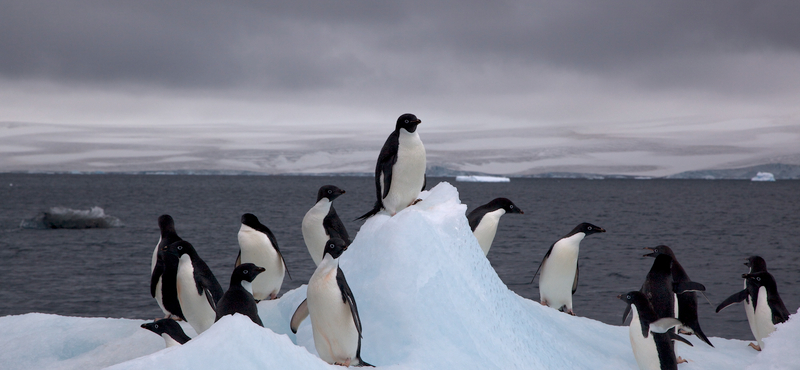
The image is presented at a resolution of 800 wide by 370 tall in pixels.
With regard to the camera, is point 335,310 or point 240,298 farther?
point 240,298

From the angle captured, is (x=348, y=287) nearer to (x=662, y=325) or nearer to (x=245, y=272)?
(x=245, y=272)

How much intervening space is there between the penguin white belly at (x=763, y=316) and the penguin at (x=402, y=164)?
4593 millimetres

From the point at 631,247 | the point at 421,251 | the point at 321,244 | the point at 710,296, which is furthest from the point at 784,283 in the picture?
the point at 421,251

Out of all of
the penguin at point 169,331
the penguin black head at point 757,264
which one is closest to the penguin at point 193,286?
the penguin at point 169,331

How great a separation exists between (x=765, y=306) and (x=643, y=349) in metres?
Result: 2.58

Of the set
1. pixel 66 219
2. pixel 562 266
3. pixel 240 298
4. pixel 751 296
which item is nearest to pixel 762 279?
pixel 751 296

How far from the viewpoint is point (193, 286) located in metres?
5.89

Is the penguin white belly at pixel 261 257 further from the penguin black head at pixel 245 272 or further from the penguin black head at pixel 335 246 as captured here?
the penguin black head at pixel 335 246

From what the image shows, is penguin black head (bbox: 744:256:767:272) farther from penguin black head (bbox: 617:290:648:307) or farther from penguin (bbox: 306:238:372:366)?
penguin (bbox: 306:238:372:366)

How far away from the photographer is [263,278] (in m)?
7.38

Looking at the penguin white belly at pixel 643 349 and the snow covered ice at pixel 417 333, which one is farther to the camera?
the penguin white belly at pixel 643 349

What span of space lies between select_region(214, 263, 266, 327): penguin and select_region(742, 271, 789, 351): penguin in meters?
5.83

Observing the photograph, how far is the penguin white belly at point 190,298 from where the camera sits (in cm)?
588

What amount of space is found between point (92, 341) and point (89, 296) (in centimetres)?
Result: 1050
